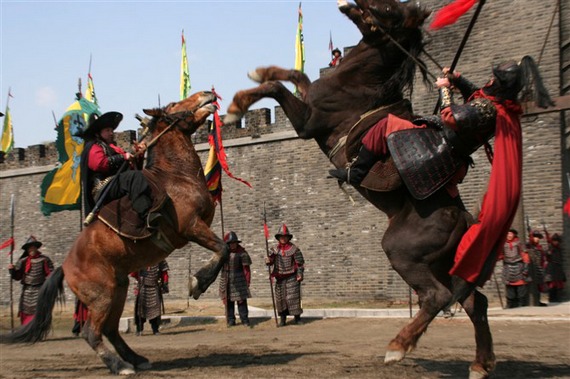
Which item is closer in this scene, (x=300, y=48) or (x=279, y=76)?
(x=279, y=76)

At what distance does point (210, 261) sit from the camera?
26.2 ft

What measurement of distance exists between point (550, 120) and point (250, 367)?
524 inches

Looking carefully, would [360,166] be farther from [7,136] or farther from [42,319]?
[7,136]

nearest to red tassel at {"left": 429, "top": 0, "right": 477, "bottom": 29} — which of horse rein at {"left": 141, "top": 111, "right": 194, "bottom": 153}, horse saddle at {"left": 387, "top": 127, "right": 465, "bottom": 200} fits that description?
horse saddle at {"left": 387, "top": 127, "right": 465, "bottom": 200}

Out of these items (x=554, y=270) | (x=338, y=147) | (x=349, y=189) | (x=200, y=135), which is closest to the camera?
(x=338, y=147)

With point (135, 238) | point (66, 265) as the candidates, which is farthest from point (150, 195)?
point (66, 265)

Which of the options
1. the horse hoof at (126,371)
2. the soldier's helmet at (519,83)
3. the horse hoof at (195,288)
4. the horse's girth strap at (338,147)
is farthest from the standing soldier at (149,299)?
the soldier's helmet at (519,83)

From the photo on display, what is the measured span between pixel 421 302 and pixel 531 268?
11.1 metres

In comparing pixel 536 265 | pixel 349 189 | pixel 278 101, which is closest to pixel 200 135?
pixel 349 189

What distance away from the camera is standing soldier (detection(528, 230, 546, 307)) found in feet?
55.3

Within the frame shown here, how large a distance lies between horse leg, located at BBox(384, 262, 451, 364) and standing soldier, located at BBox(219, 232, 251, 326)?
1056cm

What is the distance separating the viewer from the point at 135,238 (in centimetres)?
806

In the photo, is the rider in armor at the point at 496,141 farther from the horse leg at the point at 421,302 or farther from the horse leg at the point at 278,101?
the horse leg at the point at 278,101

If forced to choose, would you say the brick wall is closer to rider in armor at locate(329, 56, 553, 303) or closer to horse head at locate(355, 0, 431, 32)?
horse head at locate(355, 0, 431, 32)
